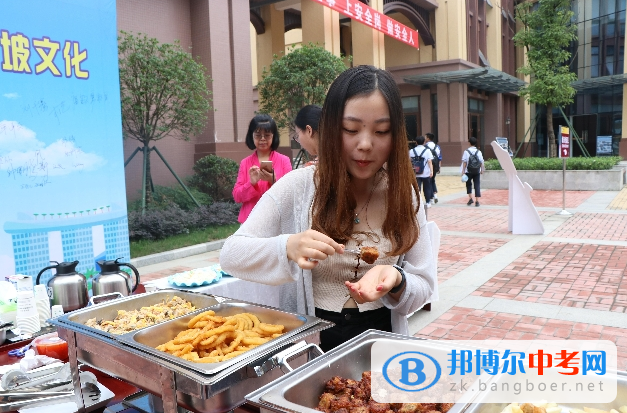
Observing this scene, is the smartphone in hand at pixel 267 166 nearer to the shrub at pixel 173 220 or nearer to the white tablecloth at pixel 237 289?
the white tablecloth at pixel 237 289

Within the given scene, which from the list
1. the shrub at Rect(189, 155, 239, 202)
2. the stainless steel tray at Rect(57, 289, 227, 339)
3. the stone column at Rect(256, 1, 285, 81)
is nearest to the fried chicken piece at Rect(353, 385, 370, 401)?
the stainless steel tray at Rect(57, 289, 227, 339)

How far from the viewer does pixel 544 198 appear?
44.5ft

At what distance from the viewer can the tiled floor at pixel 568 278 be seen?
16.3 ft

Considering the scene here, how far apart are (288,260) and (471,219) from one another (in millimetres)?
9507

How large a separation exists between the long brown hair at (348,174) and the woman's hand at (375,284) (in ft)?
0.57

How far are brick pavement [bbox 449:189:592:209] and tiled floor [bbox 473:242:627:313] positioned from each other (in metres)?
5.38

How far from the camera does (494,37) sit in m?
26.1

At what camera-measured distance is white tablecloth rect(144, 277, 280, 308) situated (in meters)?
3.10

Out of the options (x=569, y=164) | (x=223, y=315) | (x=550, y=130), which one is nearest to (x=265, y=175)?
(x=223, y=315)

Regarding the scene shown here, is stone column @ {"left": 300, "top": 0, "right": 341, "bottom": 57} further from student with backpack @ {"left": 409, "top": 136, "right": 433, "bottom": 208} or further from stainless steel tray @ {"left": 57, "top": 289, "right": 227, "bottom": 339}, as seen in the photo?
stainless steel tray @ {"left": 57, "top": 289, "right": 227, "bottom": 339}

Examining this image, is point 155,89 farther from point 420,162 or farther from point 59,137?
point 420,162

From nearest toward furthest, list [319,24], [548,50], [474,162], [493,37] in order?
[474,162]
[319,24]
[548,50]
[493,37]

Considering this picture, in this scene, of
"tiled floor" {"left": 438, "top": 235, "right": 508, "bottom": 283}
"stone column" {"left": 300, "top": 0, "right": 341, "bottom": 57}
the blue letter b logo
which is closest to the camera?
the blue letter b logo

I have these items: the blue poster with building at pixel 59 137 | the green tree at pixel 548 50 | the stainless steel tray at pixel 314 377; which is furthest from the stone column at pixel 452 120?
the stainless steel tray at pixel 314 377
